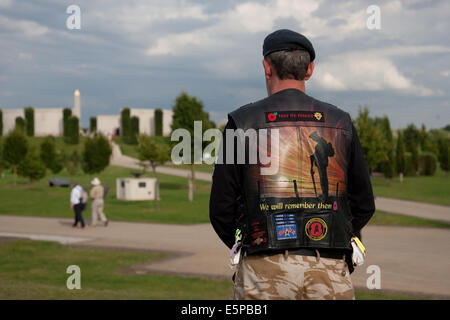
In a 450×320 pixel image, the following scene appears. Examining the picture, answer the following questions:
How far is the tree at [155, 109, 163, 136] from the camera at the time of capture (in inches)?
3300

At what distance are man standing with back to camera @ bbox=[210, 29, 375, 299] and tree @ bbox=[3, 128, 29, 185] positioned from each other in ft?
117

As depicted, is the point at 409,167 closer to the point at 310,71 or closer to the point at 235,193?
the point at 310,71

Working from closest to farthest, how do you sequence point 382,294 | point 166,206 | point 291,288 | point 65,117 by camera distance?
point 291,288 → point 382,294 → point 166,206 → point 65,117

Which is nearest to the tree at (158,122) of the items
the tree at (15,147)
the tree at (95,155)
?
the tree at (95,155)

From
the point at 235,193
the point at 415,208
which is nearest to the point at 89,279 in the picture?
the point at 235,193

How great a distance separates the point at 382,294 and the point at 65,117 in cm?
7652

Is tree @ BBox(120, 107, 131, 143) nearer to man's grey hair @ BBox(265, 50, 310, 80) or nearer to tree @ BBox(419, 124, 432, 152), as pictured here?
tree @ BBox(419, 124, 432, 152)

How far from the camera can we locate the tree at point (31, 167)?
33.5 m

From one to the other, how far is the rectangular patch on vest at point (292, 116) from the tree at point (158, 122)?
8200 cm

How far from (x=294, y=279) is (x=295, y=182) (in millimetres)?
417

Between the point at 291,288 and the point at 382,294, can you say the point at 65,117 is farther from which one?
the point at 291,288

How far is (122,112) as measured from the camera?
82250 millimetres
